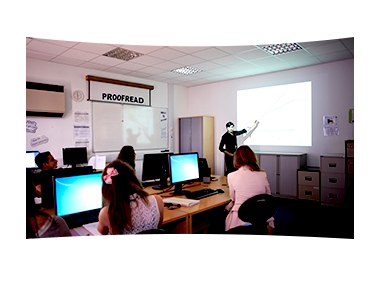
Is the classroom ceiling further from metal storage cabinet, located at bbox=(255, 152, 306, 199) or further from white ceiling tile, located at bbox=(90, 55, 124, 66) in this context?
metal storage cabinet, located at bbox=(255, 152, 306, 199)

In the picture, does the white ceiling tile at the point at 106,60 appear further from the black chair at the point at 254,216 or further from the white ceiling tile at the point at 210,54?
the black chair at the point at 254,216

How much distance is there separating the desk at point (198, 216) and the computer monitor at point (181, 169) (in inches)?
6.3

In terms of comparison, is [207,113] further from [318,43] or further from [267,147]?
[318,43]

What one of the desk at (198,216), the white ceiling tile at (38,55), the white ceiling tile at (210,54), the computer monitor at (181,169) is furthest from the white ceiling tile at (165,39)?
the desk at (198,216)

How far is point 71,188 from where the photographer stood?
2119 mm

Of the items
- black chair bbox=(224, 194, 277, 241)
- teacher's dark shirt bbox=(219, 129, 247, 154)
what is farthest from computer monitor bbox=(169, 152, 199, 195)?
teacher's dark shirt bbox=(219, 129, 247, 154)

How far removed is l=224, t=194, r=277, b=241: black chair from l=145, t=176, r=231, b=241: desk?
36 cm

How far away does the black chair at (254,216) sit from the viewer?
2148mm

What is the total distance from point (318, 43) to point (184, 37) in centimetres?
212

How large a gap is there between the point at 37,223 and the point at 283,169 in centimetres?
481

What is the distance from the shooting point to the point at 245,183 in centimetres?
245

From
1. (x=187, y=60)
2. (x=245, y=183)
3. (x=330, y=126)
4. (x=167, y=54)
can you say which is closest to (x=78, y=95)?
(x=167, y=54)

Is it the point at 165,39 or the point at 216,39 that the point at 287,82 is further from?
the point at 165,39

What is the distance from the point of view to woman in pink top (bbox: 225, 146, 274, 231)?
96.0 inches
